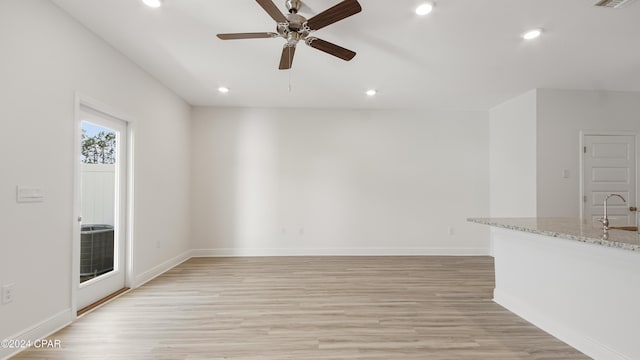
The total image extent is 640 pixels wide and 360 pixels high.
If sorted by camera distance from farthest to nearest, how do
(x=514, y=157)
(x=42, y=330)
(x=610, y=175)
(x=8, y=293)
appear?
(x=514, y=157), (x=610, y=175), (x=42, y=330), (x=8, y=293)

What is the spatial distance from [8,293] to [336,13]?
3.00m

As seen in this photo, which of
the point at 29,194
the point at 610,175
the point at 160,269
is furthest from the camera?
the point at 610,175

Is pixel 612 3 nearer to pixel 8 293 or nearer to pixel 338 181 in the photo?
pixel 338 181

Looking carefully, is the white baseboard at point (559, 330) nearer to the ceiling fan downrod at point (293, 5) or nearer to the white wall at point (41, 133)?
the ceiling fan downrod at point (293, 5)

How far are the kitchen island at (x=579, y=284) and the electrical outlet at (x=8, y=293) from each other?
385 cm

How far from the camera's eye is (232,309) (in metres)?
2.79

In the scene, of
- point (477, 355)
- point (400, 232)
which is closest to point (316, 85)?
point (400, 232)

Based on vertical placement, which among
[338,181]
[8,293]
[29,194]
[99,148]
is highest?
[99,148]

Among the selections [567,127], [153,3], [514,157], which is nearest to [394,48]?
A: [153,3]

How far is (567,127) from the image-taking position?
4113 millimetres

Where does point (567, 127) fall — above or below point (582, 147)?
above

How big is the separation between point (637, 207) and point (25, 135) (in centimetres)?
Result: 713

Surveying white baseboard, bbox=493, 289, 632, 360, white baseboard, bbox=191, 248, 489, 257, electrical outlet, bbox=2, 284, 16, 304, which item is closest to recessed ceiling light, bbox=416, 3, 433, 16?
white baseboard, bbox=493, 289, 632, 360

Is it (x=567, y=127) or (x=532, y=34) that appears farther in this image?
(x=567, y=127)
